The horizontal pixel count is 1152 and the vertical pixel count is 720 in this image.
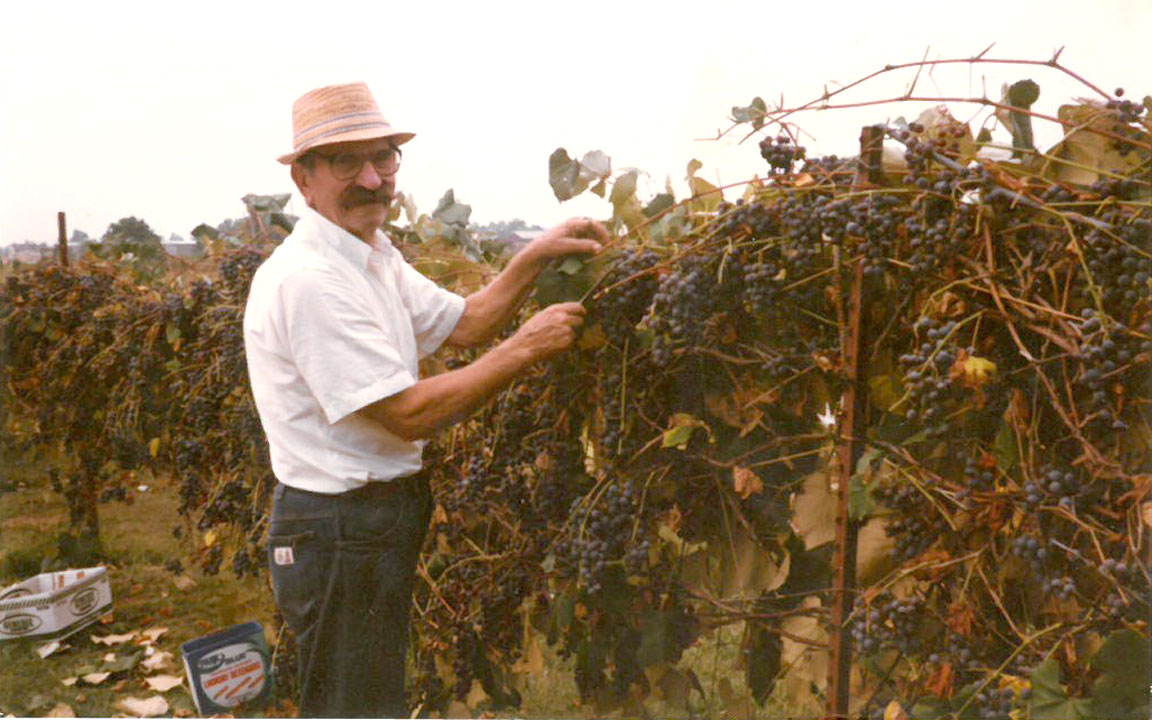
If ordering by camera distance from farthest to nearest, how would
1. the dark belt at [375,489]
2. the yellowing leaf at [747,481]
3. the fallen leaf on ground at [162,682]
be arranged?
the fallen leaf on ground at [162,682] → the dark belt at [375,489] → the yellowing leaf at [747,481]

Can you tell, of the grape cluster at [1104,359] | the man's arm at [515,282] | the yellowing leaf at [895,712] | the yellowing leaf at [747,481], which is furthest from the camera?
the man's arm at [515,282]

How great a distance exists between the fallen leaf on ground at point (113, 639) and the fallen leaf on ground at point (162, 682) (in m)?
0.21

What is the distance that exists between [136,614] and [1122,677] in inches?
129

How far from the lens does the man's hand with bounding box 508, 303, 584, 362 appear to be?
7.60ft

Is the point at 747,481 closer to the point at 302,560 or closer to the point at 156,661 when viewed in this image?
the point at 302,560

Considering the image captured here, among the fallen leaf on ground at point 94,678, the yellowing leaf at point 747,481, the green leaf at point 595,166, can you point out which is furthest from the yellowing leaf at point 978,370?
the fallen leaf on ground at point 94,678

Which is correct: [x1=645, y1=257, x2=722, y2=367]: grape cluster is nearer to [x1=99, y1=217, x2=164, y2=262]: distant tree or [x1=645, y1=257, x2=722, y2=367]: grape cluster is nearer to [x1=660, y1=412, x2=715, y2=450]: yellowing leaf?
[x1=660, y1=412, x2=715, y2=450]: yellowing leaf

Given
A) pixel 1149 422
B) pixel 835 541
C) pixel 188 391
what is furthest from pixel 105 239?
pixel 1149 422

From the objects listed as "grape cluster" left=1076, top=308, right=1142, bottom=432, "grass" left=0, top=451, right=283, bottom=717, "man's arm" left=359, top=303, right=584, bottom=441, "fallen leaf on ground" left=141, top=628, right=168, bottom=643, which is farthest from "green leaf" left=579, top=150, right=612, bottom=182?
"fallen leaf on ground" left=141, top=628, right=168, bottom=643

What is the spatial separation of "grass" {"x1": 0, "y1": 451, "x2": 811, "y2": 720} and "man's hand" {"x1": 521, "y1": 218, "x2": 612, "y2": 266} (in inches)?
41.8

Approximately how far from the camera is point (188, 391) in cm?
402

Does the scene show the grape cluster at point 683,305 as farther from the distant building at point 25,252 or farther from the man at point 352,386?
the distant building at point 25,252

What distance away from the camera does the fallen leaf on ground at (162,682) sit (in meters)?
3.62

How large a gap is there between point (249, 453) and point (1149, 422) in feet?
9.45
